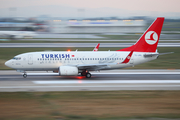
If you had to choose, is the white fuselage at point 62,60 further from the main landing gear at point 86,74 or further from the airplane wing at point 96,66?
the main landing gear at point 86,74

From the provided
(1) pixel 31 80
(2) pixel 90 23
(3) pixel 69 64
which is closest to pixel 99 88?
(3) pixel 69 64

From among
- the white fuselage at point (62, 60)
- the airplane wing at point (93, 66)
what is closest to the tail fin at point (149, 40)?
the white fuselage at point (62, 60)

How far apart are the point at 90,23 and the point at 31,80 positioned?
111 meters

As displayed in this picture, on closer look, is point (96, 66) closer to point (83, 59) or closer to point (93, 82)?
point (83, 59)

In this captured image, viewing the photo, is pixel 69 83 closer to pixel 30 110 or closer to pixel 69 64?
pixel 69 64

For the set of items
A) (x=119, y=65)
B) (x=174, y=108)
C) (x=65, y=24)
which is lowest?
(x=174, y=108)

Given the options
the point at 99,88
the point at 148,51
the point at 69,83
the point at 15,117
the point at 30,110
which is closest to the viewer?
the point at 15,117

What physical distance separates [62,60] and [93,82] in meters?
5.02

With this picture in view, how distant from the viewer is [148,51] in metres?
30.4

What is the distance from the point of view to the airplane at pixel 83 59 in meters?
27.6

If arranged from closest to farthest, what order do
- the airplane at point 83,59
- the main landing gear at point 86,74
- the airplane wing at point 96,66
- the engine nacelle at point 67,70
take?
the engine nacelle at point 67,70
the airplane wing at point 96,66
the airplane at point 83,59
the main landing gear at point 86,74

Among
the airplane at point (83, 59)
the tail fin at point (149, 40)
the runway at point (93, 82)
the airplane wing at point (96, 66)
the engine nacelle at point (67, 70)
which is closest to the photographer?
the runway at point (93, 82)

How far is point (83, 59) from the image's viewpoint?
28609 millimetres

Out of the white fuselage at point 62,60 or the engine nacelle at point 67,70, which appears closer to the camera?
the engine nacelle at point 67,70
